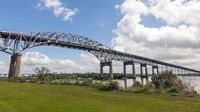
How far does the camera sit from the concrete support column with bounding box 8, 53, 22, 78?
98125 millimetres

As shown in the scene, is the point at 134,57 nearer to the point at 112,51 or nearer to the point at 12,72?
the point at 112,51

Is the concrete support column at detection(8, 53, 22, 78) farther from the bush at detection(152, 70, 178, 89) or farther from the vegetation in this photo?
the bush at detection(152, 70, 178, 89)

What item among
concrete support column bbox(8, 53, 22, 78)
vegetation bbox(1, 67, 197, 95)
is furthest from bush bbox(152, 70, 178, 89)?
concrete support column bbox(8, 53, 22, 78)

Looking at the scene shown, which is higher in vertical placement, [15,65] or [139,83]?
[15,65]

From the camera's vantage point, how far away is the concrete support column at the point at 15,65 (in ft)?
322

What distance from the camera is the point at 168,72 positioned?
91.8 meters

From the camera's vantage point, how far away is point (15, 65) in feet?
323

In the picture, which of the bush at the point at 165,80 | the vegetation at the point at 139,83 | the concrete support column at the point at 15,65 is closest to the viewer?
the vegetation at the point at 139,83

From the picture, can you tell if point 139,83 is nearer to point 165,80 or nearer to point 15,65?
point 165,80

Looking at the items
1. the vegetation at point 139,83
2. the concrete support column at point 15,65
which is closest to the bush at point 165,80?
the vegetation at point 139,83

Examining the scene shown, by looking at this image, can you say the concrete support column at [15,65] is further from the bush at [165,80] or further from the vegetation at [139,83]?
the bush at [165,80]

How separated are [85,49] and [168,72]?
64.5 meters

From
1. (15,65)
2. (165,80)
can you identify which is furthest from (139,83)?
(15,65)

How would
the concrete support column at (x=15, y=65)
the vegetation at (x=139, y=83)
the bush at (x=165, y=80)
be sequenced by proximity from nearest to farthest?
the vegetation at (x=139, y=83)
the bush at (x=165, y=80)
the concrete support column at (x=15, y=65)
